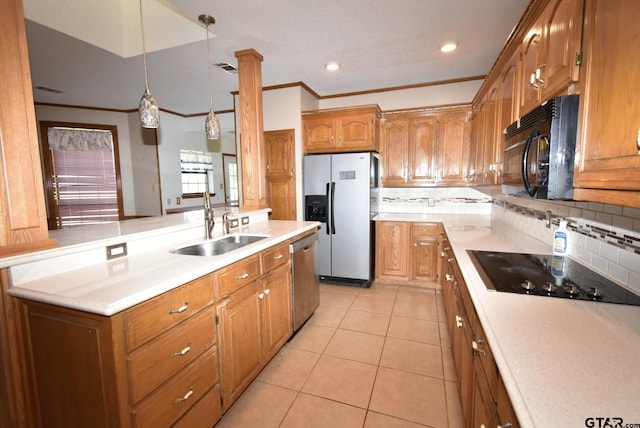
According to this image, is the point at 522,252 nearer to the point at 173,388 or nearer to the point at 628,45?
the point at 628,45

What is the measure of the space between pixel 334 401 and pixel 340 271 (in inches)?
79.4

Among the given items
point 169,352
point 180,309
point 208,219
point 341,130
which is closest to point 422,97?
point 341,130

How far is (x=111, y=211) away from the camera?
5.13 metres

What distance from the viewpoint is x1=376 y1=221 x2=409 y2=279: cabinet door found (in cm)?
367

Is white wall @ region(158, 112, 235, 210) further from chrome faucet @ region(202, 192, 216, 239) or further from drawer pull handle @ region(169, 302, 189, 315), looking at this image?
drawer pull handle @ region(169, 302, 189, 315)

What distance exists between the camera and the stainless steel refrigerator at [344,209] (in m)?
3.60

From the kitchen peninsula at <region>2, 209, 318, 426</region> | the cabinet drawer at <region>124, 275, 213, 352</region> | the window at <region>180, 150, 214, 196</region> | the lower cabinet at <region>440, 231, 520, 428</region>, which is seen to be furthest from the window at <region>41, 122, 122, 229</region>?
the lower cabinet at <region>440, 231, 520, 428</region>

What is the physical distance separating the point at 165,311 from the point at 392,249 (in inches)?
116

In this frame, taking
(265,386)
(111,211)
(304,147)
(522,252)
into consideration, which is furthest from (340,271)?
(111,211)

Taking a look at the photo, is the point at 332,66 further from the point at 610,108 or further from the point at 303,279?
the point at 610,108

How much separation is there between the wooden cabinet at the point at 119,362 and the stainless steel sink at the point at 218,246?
67 cm

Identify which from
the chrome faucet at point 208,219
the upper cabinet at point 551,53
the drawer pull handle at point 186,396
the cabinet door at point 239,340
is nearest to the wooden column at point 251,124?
the chrome faucet at point 208,219

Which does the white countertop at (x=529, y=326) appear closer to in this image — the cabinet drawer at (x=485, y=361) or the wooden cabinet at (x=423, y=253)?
the cabinet drawer at (x=485, y=361)

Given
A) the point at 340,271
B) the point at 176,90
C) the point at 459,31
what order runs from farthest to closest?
the point at 176,90
the point at 340,271
the point at 459,31
